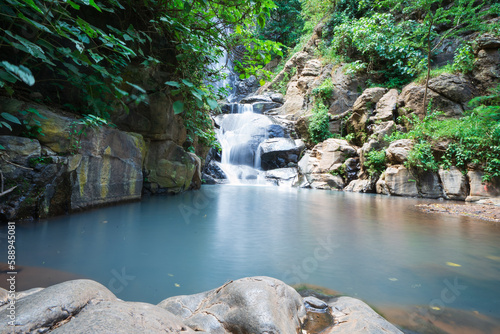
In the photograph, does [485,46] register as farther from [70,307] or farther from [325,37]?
[70,307]

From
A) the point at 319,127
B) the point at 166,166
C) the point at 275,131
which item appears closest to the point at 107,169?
the point at 166,166

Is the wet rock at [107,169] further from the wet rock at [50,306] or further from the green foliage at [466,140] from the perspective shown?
the green foliage at [466,140]

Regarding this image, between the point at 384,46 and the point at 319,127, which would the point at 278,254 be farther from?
the point at 384,46

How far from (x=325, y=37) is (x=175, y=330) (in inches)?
750

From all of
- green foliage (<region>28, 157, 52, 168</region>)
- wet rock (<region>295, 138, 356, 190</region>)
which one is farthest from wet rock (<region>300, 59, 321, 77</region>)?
green foliage (<region>28, 157, 52, 168</region>)

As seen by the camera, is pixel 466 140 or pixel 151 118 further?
pixel 466 140

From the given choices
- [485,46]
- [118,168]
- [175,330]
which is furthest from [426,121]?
[175,330]

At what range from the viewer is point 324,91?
1355 centimetres

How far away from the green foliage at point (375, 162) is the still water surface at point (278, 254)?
5445mm
